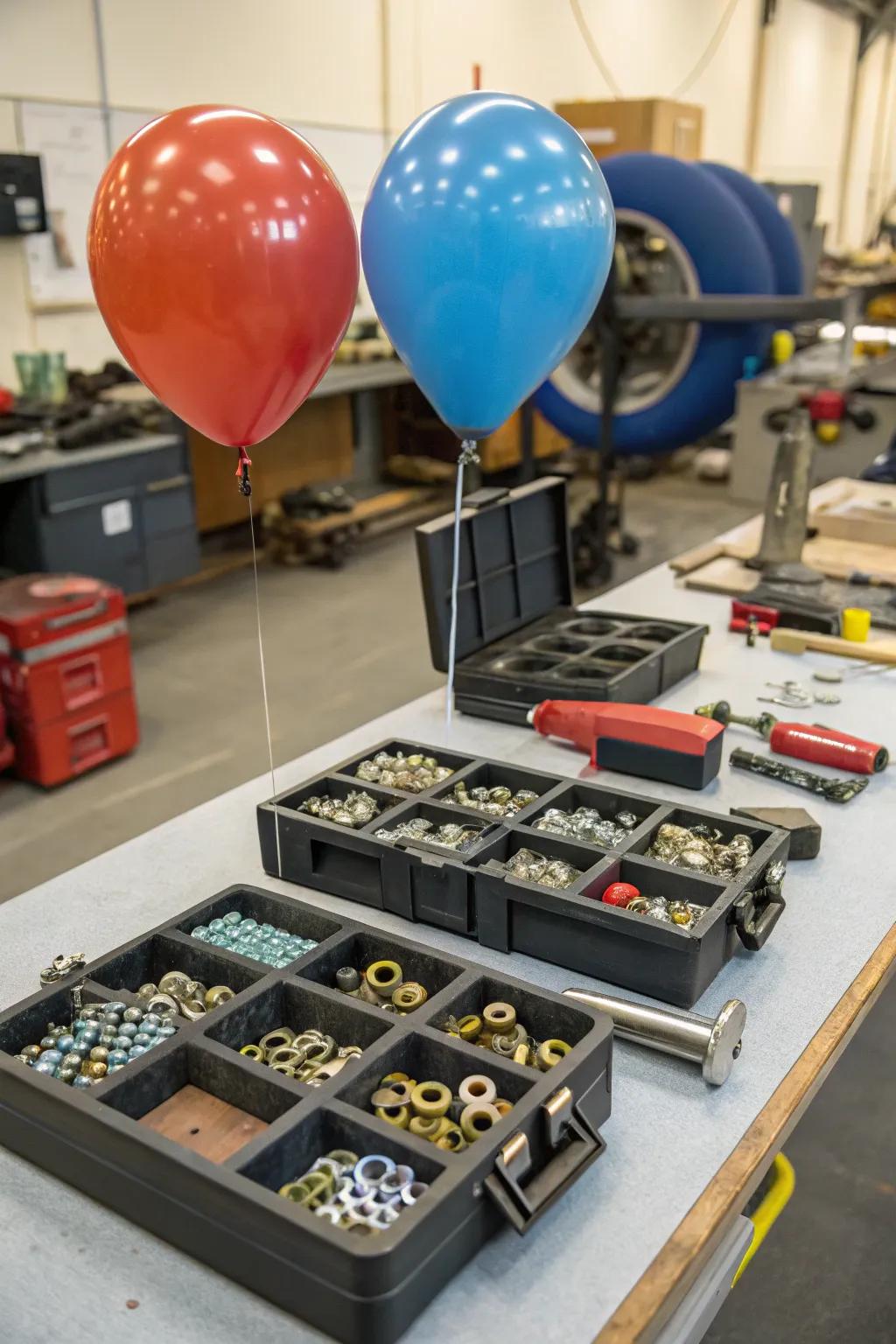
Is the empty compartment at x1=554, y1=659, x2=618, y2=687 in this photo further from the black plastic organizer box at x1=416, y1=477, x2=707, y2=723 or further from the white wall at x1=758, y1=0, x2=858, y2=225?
the white wall at x1=758, y1=0, x2=858, y2=225

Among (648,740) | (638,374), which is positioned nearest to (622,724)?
(648,740)

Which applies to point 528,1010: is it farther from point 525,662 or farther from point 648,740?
point 525,662

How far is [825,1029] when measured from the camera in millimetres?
1086

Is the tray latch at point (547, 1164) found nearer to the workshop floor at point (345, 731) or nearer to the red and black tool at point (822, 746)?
the red and black tool at point (822, 746)

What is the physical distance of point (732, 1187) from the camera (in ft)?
2.99

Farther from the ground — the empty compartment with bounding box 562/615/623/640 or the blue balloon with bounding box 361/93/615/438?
the blue balloon with bounding box 361/93/615/438

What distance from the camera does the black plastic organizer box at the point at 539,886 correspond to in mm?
1116

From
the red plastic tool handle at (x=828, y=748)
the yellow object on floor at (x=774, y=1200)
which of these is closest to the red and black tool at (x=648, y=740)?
the red plastic tool handle at (x=828, y=748)

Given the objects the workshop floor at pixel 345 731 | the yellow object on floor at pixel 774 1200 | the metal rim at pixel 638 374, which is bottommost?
the workshop floor at pixel 345 731

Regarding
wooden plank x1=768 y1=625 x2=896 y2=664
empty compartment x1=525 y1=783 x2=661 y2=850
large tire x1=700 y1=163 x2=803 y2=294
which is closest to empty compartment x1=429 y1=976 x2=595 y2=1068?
empty compartment x1=525 y1=783 x2=661 y2=850

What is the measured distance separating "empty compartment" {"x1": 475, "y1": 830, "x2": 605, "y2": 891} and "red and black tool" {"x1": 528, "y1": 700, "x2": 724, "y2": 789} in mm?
320

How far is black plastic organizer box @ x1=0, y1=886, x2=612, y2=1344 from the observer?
774mm

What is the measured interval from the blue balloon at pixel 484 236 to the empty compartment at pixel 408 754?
0.47 m

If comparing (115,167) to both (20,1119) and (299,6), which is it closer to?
(20,1119)
